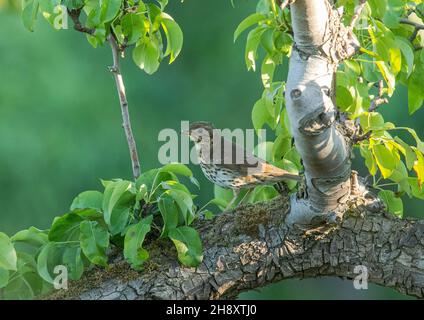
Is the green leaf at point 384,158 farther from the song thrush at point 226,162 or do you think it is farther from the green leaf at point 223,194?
the green leaf at point 223,194

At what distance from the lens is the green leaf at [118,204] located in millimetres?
2450

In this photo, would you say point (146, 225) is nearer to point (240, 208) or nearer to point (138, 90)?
point (240, 208)

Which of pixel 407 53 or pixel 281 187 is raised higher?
pixel 407 53

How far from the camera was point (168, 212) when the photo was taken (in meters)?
2.49

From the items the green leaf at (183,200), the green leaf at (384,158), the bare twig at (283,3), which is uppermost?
the bare twig at (283,3)

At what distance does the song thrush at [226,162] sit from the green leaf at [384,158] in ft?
1.75

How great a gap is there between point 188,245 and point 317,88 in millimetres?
589

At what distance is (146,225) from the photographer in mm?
2453

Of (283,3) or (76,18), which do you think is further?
(76,18)

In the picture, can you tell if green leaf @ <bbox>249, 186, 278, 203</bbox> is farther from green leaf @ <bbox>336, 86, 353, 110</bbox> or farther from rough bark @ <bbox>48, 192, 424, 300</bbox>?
green leaf @ <bbox>336, 86, 353, 110</bbox>

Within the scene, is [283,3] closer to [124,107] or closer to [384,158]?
[384,158]

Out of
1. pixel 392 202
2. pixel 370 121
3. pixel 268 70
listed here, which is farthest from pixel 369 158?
pixel 268 70

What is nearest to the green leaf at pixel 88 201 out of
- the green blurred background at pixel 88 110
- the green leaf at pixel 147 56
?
the green leaf at pixel 147 56

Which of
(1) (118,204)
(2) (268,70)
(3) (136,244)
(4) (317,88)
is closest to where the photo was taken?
(4) (317,88)
